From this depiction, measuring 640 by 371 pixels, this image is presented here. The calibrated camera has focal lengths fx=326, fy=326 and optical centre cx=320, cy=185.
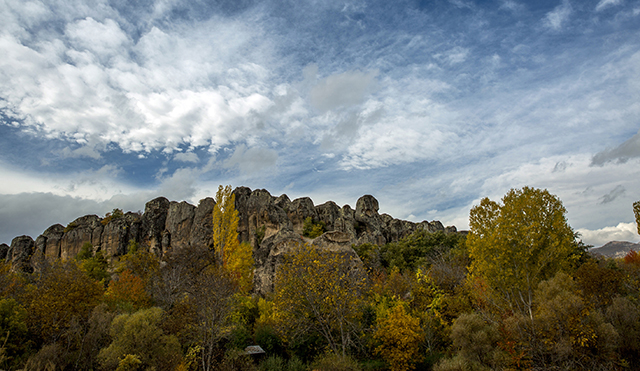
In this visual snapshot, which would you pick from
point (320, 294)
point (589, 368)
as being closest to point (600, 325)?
point (589, 368)

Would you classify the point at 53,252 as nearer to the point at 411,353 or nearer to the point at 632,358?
the point at 411,353

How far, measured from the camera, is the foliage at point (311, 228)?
55719 mm

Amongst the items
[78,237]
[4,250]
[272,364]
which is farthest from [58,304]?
[4,250]

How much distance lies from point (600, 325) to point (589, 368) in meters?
1.76

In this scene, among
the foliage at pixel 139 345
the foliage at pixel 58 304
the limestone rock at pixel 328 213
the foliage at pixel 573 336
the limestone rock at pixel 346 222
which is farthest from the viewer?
the limestone rock at pixel 328 213

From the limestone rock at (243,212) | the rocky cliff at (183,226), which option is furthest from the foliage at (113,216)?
the limestone rock at (243,212)

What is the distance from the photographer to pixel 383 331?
722 inches

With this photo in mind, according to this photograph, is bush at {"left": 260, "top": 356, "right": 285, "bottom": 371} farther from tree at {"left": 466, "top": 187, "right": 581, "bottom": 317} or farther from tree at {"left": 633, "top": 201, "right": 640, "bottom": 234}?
tree at {"left": 633, "top": 201, "right": 640, "bottom": 234}

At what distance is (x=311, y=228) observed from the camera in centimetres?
5822

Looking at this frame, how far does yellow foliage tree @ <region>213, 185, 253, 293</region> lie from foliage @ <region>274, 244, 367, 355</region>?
21.7m

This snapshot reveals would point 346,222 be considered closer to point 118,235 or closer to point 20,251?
point 118,235

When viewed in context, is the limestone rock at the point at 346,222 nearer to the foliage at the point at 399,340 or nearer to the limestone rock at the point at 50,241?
the foliage at the point at 399,340

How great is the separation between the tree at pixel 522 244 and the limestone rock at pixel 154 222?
176 feet

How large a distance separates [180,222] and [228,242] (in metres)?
19.0
